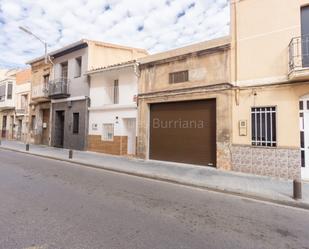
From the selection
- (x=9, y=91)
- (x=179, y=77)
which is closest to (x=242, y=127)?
(x=179, y=77)

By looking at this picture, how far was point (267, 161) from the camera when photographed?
8.99 metres

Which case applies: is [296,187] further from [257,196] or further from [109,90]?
[109,90]

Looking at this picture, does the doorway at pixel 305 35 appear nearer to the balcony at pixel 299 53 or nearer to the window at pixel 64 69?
the balcony at pixel 299 53

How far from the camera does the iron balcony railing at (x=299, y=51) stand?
27.7 feet

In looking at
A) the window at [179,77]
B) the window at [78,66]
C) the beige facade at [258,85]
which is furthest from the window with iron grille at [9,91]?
the beige facade at [258,85]

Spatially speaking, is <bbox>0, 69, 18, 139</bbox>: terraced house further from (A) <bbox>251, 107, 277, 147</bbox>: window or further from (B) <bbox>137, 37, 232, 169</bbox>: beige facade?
(A) <bbox>251, 107, 277, 147</bbox>: window

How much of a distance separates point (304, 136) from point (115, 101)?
418 inches

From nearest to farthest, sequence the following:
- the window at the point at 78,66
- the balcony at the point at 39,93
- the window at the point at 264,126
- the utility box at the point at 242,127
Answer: the window at the point at 264,126
the utility box at the point at 242,127
the window at the point at 78,66
the balcony at the point at 39,93

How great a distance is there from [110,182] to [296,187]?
5496 mm

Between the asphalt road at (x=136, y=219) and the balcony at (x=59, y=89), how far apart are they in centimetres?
1140

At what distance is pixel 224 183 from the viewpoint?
306 inches

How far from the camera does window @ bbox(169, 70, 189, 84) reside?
1147 centimetres

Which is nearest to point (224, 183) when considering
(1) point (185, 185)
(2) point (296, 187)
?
(1) point (185, 185)

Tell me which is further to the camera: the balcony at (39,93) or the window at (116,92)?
the balcony at (39,93)
